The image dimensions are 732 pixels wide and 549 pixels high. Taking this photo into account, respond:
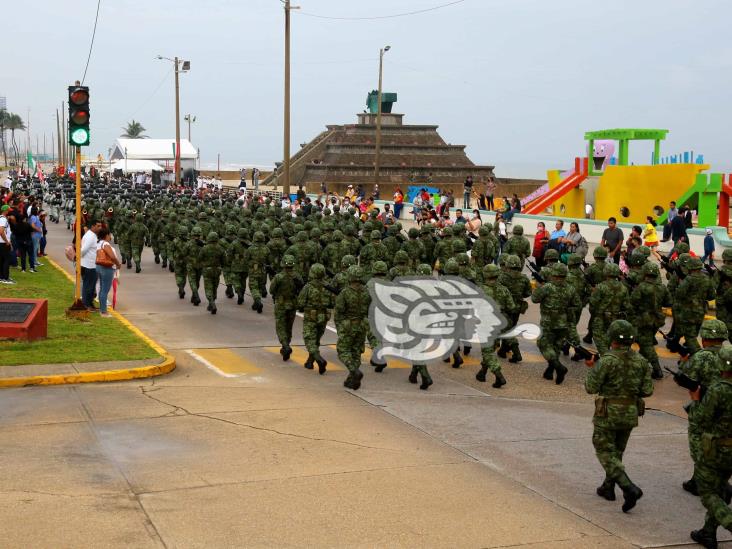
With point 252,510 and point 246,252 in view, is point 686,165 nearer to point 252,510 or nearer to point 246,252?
point 246,252

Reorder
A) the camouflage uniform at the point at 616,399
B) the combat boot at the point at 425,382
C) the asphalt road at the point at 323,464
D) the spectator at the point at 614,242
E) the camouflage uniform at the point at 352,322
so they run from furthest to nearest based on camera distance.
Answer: the spectator at the point at 614,242, the combat boot at the point at 425,382, the camouflage uniform at the point at 352,322, the camouflage uniform at the point at 616,399, the asphalt road at the point at 323,464

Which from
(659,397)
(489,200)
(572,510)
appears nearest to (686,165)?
(489,200)

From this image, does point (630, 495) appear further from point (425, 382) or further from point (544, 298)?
point (544, 298)

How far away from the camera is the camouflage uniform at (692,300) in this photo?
14.6 metres

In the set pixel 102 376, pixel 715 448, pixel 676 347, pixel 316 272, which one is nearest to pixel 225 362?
pixel 316 272

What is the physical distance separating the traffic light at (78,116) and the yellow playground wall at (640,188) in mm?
24093

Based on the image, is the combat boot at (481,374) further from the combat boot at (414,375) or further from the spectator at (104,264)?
the spectator at (104,264)

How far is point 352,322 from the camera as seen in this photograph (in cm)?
1295

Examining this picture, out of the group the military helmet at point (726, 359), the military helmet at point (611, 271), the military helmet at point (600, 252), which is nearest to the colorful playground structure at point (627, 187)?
the military helmet at point (600, 252)

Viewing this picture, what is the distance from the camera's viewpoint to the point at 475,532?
7566mm

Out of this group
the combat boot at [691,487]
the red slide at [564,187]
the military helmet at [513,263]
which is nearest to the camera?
the combat boot at [691,487]

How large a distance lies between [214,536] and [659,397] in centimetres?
756

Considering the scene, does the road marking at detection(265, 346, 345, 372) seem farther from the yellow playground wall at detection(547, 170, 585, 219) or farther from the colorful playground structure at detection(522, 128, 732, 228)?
the yellow playground wall at detection(547, 170, 585, 219)

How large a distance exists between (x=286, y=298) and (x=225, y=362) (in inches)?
50.1
